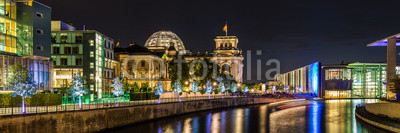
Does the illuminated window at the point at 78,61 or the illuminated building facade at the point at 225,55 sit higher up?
the illuminated building facade at the point at 225,55

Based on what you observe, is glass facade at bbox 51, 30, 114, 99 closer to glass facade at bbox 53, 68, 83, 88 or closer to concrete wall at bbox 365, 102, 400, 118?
glass facade at bbox 53, 68, 83, 88

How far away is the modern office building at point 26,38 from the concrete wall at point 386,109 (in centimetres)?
5071

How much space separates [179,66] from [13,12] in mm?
68463

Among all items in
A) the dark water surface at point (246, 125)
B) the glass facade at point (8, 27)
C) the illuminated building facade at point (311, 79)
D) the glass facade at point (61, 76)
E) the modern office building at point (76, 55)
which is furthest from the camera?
the illuminated building facade at point (311, 79)

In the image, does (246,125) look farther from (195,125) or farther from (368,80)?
(368,80)

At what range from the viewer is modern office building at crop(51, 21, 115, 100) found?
257 ft

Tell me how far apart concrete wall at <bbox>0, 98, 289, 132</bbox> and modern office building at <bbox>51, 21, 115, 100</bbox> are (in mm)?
23178

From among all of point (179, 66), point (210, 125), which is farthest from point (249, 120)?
point (179, 66)

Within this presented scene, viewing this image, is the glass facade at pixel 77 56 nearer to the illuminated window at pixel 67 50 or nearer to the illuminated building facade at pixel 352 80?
the illuminated window at pixel 67 50

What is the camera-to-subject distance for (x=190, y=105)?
2749 inches

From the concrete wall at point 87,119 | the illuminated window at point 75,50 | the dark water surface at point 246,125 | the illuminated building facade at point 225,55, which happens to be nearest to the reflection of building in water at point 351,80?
the illuminated building facade at point 225,55

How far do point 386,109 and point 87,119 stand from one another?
38255mm

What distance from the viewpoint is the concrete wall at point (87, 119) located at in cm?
3152

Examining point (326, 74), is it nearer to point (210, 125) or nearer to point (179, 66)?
point (179, 66)
